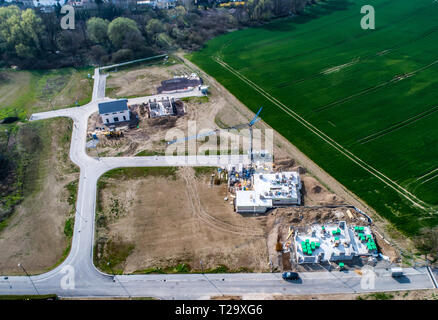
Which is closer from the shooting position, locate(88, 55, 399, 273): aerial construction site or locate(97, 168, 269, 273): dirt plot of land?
locate(88, 55, 399, 273): aerial construction site

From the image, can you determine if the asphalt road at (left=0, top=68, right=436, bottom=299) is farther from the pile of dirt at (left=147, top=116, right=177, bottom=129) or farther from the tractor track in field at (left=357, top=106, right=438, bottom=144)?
the pile of dirt at (left=147, top=116, right=177, bottom=129)

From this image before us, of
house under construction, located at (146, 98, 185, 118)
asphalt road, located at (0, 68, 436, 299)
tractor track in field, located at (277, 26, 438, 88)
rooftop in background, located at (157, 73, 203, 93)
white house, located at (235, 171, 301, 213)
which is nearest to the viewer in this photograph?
asphalt road, located at (0, 68, 436, 299)

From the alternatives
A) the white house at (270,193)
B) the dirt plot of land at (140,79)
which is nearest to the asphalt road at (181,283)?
the white house at (270,193)

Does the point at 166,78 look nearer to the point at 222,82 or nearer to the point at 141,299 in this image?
the point at 222,82

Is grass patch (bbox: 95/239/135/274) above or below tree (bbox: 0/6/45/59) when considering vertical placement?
below

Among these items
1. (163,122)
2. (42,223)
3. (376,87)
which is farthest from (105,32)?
(376,87)

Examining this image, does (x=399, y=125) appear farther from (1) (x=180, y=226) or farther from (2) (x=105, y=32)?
(2) (x=105, y=32)

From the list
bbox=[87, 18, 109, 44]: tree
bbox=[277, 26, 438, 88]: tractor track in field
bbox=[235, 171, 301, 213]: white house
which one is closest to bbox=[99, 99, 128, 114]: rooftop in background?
bbox=[235, 171, 301, 213]: white house
